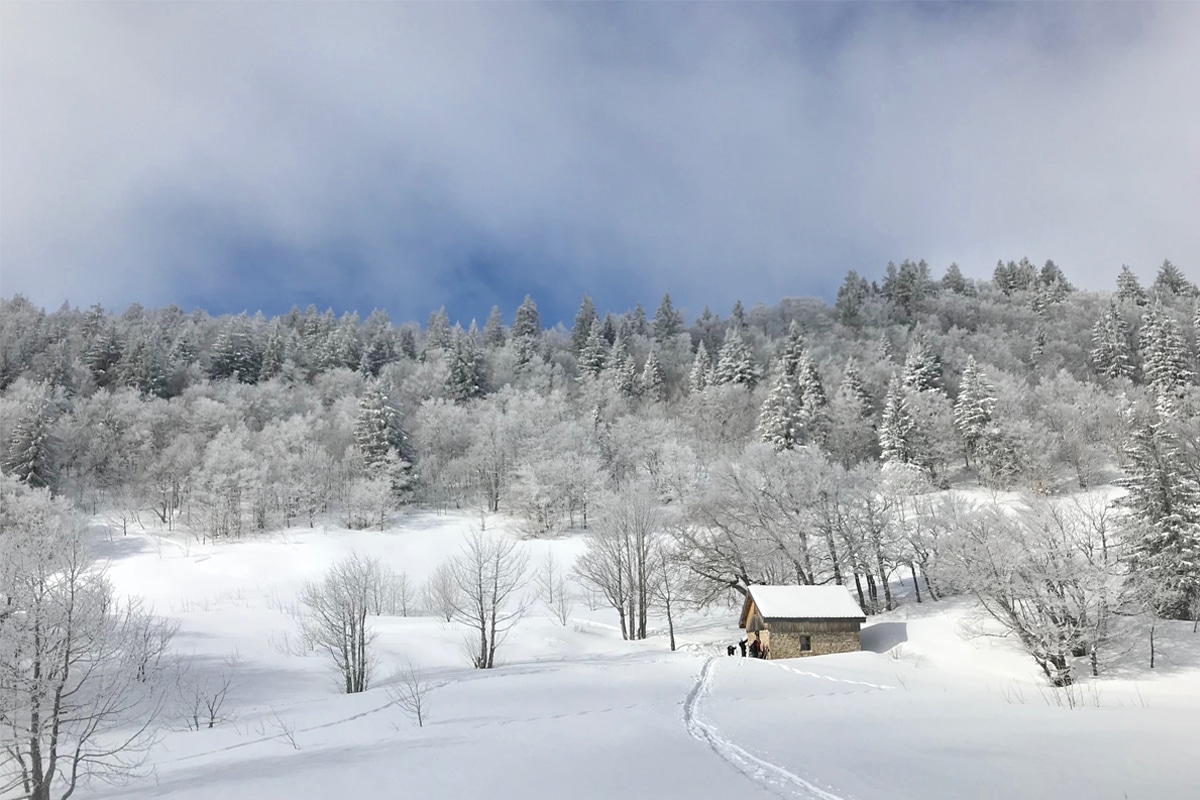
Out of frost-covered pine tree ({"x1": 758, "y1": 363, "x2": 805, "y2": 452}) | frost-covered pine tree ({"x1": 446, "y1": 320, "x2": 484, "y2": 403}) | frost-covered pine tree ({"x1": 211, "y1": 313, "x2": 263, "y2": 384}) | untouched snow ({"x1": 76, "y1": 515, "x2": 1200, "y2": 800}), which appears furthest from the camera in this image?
frost-covered pine tree ({"x1": 211, "y1": 313, "x2": 263, "y2": 384})

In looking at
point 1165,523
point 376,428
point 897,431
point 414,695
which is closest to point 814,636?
point 1165,523

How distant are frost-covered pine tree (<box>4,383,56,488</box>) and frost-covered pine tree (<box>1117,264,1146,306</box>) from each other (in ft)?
438

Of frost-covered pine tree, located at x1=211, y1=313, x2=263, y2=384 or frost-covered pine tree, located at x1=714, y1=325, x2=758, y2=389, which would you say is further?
frost-covered pine tree, located at x1=211, y1=313, x2=263, y2=384

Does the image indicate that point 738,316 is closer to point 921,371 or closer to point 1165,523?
point 921,371

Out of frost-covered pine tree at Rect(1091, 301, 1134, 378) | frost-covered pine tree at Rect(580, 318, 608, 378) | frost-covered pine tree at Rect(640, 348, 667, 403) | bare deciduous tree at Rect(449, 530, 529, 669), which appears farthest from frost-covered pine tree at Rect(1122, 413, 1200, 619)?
frost-covered pine tree at Rect(580, 318, 608, 378)

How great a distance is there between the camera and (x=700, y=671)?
2369cm

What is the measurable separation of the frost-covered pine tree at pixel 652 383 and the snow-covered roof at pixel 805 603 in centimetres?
5308

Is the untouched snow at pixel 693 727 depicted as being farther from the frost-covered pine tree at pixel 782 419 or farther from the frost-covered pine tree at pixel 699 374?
the frost-covered pine tree at pixel 699 374

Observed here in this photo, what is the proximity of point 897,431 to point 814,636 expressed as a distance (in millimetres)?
32820

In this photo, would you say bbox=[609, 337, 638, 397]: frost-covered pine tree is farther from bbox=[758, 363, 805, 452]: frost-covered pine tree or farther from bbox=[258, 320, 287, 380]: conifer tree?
bbox=[258, 320, 287, 380]: conifer tree

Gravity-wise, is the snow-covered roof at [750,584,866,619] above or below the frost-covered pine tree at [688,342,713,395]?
below

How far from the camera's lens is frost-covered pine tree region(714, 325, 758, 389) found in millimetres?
82625

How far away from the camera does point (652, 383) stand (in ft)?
291

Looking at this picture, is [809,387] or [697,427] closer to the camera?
[809,387]
